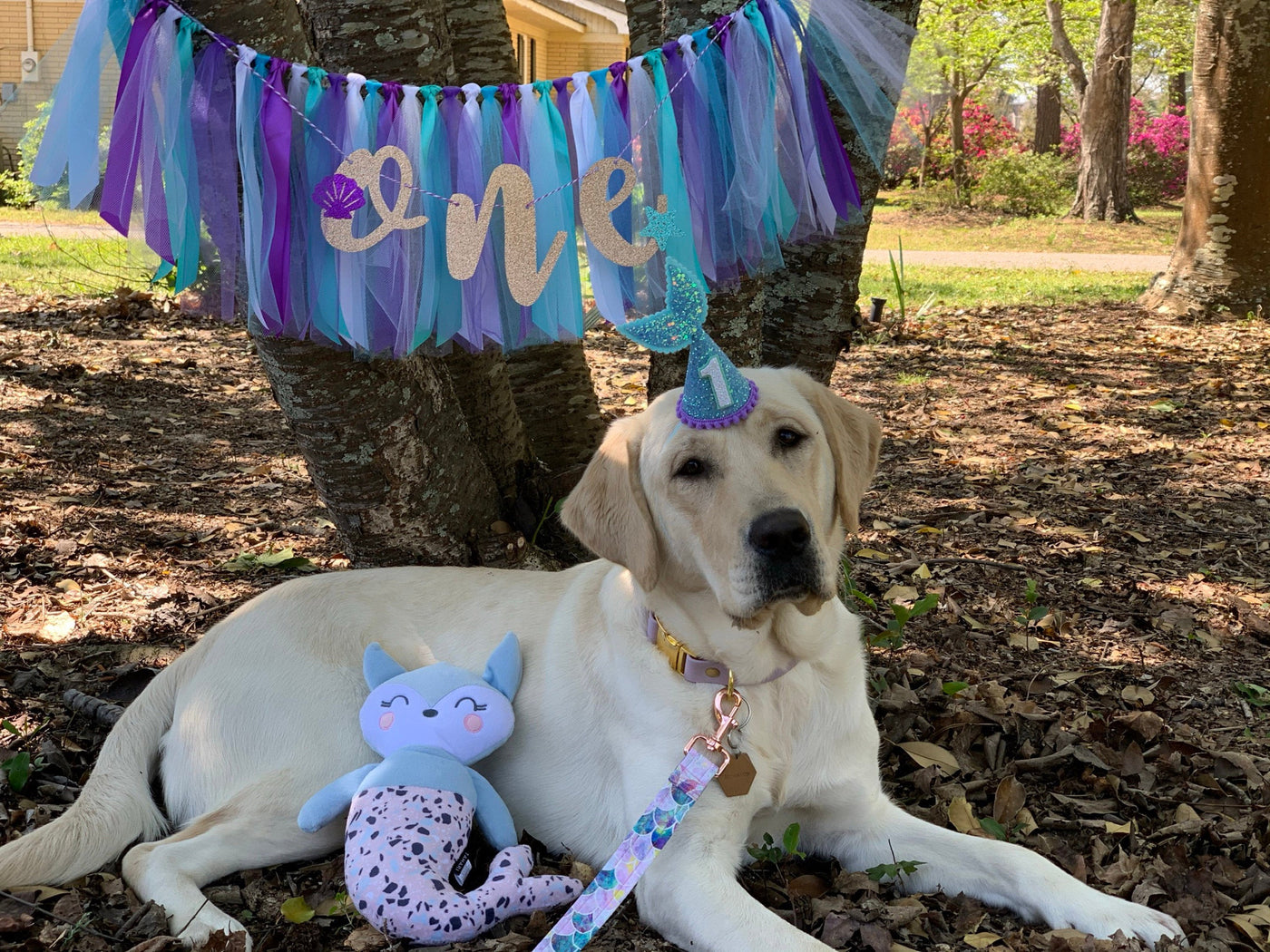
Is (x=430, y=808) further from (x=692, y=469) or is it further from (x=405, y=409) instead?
(x=405, y=409)

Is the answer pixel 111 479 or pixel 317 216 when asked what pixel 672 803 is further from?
pixel 111 479

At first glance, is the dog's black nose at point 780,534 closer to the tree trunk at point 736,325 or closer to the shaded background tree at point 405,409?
the tree trunk at point 736,325

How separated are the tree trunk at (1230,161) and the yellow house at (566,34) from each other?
53.3 ft

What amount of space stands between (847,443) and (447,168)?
1.34 meters

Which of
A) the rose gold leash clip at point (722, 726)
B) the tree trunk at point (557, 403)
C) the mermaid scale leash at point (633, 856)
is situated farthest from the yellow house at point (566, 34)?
the mermaid scale leash at point (633, 856)

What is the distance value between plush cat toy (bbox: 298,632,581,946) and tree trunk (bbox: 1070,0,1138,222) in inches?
728

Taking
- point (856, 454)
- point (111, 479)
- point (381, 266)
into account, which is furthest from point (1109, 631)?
point (111, 479)

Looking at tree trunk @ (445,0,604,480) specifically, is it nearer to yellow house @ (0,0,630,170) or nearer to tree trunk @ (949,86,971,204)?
yellow house @ (0,0,630,170)

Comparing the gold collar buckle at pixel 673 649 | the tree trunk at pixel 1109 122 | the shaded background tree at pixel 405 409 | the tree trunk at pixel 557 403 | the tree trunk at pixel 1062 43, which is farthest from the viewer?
the tree trunk at pixel 1062 43

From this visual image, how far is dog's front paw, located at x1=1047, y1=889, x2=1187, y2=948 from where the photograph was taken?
8.43 feet

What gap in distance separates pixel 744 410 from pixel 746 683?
0.72 meters

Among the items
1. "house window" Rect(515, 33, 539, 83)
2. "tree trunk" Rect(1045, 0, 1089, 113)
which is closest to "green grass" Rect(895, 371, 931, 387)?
"tree trunk" Rect(1045, 0, 1089, 113)

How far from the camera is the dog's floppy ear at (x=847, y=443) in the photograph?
2.96 metres

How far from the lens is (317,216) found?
3.04 metres
